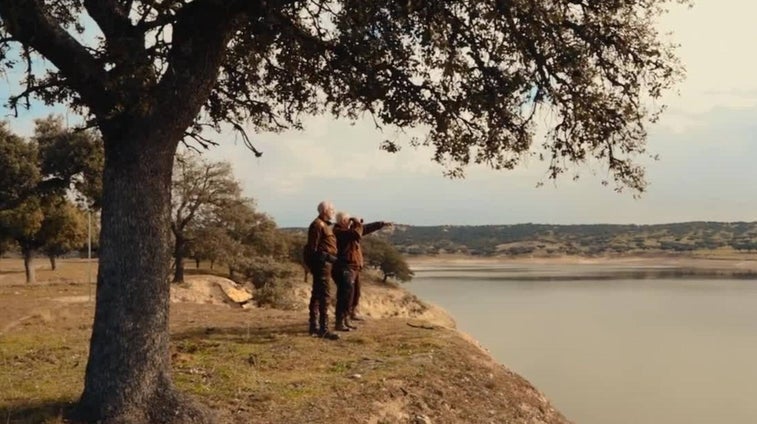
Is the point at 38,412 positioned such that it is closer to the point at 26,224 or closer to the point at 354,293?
the point at 354,293

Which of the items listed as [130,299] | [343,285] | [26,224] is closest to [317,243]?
[343,285]

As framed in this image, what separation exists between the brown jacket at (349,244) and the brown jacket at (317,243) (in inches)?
19.2

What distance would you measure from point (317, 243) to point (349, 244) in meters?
0.85

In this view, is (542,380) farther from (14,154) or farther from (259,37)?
(14,154)

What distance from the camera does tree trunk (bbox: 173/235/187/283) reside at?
30.9m

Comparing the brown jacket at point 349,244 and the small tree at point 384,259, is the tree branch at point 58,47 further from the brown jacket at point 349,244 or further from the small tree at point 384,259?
the small tree at point 384,259

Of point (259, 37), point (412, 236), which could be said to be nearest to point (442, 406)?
point (259, 37)

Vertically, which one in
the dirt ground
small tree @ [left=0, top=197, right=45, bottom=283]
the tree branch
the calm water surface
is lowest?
the calm water surface

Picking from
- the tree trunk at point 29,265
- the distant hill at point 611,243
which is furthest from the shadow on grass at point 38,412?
the distant hill at point 611,243

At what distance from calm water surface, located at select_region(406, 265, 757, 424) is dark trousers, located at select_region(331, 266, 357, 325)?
9.78 m

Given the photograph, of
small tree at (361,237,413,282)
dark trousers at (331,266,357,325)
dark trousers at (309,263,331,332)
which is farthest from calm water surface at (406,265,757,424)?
dark trousers at (309,263,331,332)

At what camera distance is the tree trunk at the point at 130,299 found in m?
6.53

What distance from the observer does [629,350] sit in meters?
31.3

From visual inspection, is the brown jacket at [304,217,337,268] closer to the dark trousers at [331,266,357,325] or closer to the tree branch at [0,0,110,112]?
the dark trousers at [331,266,357,325]
